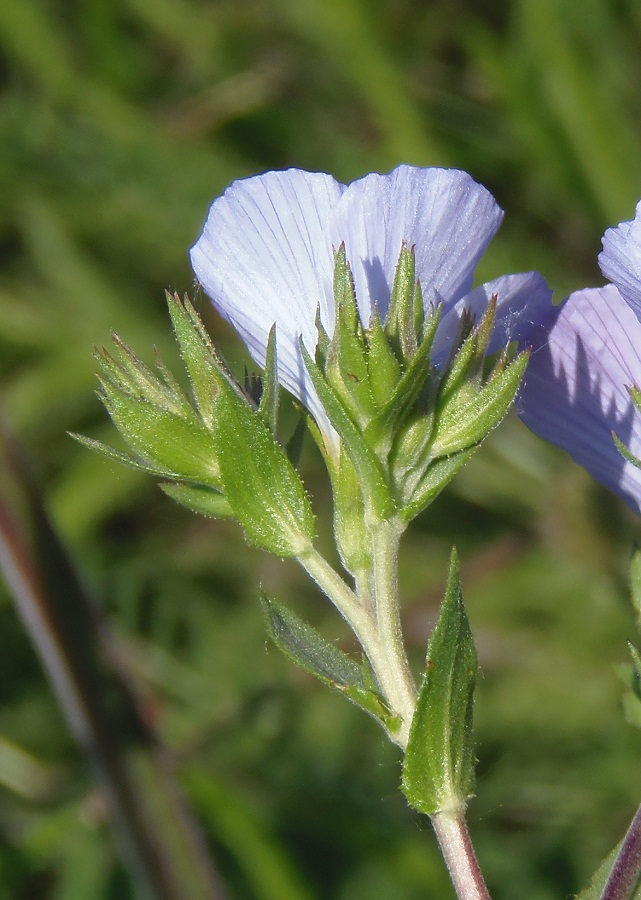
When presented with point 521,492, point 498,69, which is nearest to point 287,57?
point 498,69

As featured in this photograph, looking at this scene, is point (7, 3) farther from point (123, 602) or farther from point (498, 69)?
point (123, 602)

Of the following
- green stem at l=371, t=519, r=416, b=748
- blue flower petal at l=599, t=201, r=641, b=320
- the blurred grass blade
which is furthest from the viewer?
the blurred grass blade

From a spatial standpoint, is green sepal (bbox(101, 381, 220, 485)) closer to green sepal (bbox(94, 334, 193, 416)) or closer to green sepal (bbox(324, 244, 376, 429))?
green sepal (bbox(94, 334, 193, 416))

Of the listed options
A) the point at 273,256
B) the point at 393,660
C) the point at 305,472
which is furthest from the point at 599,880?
the point at 305,472

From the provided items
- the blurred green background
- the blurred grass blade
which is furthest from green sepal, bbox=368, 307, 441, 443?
the blurred green background

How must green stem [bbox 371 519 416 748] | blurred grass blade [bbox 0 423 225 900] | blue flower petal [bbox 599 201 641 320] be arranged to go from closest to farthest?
blue flower petal [bbox 599 201 641 320], green stem [bbox 371 519 416 748], blurred grass blade [bbox 0 423 225 900]

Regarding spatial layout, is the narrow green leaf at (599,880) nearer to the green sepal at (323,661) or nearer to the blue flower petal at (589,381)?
the green sepal at (323,661)

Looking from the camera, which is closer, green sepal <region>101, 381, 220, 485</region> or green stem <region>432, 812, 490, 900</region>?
green stem <region>432, 812, 490, 900</region>
